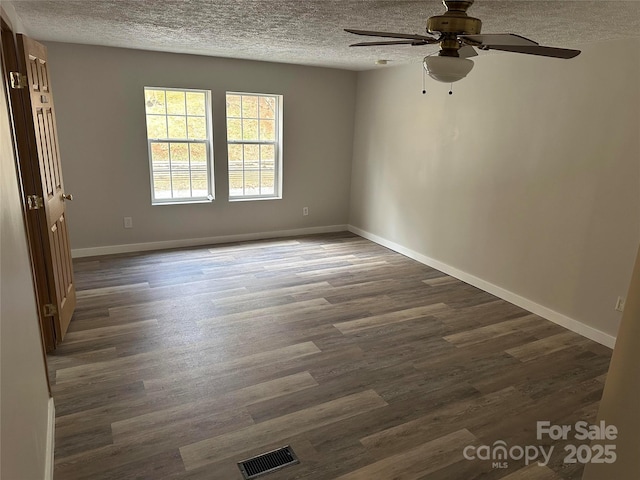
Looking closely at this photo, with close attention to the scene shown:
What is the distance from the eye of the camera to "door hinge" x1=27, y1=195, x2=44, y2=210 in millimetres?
2707

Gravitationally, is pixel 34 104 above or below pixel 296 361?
above

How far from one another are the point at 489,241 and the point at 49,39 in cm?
477

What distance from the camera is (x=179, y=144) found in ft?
17.3

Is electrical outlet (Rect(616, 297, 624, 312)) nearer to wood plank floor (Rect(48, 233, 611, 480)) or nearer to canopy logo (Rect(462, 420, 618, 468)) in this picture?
wood plank floor (Rect(48, 233, 611, 480))

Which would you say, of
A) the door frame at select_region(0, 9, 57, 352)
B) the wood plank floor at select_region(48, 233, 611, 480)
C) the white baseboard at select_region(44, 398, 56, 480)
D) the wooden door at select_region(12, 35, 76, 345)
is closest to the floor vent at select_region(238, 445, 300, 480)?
the wood plank floor at select_region(48, 233, 611, 480)

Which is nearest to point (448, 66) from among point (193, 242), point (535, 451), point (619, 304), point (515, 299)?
point (535, 451)

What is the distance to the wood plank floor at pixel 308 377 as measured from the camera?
6.98 feet

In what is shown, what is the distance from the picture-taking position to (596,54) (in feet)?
10.5

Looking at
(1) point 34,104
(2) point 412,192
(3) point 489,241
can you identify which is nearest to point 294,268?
(2) point 412,192

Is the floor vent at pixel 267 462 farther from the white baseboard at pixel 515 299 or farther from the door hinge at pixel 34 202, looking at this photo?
the white baseboard at pixel 515 299

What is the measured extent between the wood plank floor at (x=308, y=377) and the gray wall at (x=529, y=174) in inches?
16.6

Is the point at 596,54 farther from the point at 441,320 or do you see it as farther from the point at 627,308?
the point at 627,308

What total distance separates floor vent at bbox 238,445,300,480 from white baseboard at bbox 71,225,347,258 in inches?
150

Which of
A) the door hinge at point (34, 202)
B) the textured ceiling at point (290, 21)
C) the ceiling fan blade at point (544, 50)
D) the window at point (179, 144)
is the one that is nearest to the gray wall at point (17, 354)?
the door hinge at point (34, 202)
